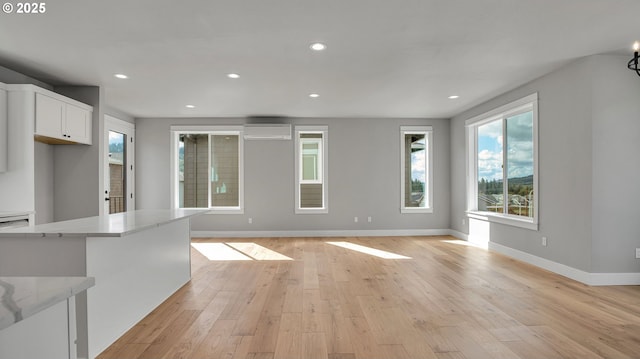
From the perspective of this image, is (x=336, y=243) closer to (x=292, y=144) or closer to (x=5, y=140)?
(x=292, y=144)

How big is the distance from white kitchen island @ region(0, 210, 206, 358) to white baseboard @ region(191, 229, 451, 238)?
13.5ft

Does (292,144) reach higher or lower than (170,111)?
lower

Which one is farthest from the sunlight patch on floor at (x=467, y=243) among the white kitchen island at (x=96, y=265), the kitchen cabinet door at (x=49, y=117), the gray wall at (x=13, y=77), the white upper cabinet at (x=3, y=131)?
the gray wall at (x=13, y=77)

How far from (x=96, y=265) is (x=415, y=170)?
642 centimetres

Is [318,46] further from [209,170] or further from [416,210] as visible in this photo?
[416,210]

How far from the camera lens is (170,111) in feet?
21.4

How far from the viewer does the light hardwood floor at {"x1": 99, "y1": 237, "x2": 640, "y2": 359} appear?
2.30m

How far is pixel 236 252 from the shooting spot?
5.62 m

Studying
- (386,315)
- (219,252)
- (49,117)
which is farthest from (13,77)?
(386,315)

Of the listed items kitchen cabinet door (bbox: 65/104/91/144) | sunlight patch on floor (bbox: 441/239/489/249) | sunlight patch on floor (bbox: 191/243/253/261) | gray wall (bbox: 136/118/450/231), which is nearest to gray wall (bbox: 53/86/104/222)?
kitchen cabinet door (bbox: 65/104/91/144)

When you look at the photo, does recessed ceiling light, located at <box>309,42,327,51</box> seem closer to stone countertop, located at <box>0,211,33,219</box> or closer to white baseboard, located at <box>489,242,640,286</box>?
stone countertop, located at <box>0,211,33,219</box>

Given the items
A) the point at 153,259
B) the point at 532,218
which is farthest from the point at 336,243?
the point at 153,259

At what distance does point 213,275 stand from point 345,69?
3.08 metres

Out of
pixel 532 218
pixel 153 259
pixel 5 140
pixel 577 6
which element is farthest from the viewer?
pixel 532 218
